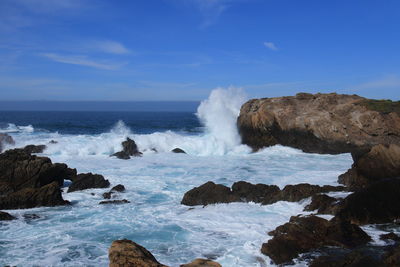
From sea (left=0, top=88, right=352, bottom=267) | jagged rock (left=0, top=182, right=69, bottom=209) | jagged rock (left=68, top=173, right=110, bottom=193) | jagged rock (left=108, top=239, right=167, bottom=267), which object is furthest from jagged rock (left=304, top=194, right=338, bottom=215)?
jagged rock (left=68, top=173, right=110, bottom=193)

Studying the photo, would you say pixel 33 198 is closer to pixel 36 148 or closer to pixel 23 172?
pixel 23 172

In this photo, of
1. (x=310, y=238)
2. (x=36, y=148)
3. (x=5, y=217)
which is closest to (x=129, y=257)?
(x=310, y=238)

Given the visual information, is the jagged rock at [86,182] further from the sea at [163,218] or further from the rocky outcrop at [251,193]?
the rocky outcrop at [251,193]

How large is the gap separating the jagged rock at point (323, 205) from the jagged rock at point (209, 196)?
111 inches

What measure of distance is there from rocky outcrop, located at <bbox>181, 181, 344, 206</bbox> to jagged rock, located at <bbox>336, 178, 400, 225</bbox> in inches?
102

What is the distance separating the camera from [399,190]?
9.95 m

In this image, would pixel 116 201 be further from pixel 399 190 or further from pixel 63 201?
pixel 399 190

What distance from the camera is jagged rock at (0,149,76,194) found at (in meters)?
14.9

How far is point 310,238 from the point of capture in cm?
831

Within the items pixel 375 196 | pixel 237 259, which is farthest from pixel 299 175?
pixel 237 259

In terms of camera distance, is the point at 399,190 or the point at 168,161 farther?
the point at 168,161

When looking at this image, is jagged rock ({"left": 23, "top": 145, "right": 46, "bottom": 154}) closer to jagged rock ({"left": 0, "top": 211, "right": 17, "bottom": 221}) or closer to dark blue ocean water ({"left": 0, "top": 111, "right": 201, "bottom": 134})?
jagged rock ({"left": 0, "top": 211, "right": 17, "bottom": 221})

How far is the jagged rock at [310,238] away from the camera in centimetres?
802

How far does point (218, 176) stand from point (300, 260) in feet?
37.6
